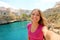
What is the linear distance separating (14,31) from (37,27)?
4.33ft

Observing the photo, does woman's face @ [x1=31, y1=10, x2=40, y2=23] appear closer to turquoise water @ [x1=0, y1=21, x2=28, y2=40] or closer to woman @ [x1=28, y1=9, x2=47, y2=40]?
woman @ [x1=28, y1=9, x2=47, y2=40]

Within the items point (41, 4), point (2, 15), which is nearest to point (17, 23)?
point (2, 15)

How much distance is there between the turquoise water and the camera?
2291mm

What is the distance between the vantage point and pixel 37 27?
3.56 ft

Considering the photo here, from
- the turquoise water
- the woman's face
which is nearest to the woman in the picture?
the woman's face

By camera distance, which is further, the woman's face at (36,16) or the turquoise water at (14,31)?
the turquoise water at (14,31)

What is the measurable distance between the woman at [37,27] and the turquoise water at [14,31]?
1179mm

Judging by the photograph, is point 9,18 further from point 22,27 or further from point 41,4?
point 41,4

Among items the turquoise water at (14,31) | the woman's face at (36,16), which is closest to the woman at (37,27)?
the woman's face at (36,16)

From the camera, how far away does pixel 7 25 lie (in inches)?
94.5

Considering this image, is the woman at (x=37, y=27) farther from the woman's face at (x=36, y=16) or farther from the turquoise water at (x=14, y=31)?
the turquoise water at (x=14, y=31)

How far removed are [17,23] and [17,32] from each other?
144mm

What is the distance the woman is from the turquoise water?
1.18m

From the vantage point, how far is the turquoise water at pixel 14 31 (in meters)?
2.29
